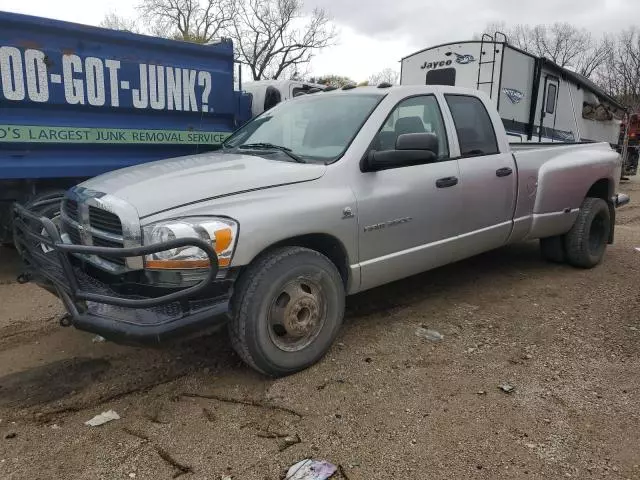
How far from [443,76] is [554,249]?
6695 mm

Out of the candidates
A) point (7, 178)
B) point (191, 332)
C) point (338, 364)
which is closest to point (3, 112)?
point (7, 178)

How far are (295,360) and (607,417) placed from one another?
1.82 m

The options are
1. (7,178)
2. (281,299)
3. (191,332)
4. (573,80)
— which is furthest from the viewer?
(573,80)

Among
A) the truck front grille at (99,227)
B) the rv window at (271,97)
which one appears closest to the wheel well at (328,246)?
the truck front grille at (99,227)

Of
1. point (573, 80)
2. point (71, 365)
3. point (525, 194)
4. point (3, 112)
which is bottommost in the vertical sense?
point (71, 365)

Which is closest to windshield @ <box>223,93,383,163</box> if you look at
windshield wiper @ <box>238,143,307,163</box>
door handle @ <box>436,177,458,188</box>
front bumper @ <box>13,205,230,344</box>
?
windshield wiper @ <box>238,143,307,163</box>

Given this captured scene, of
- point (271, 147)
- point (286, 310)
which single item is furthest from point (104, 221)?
point (271, 147)

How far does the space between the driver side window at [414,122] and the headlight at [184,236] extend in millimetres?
1453

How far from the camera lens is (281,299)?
132 inches

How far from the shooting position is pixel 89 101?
5383 mm

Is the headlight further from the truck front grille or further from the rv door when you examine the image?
the rv door

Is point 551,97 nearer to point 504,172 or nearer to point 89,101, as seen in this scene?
point 504,172

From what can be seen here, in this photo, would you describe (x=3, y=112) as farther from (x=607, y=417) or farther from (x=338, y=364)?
(x=607, y=417)

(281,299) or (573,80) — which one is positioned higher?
(573,80)
